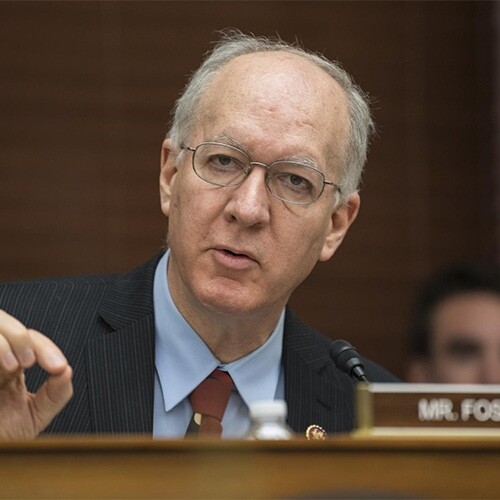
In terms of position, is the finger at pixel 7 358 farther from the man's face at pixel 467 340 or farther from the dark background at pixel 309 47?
the dark background at pixel 309 47

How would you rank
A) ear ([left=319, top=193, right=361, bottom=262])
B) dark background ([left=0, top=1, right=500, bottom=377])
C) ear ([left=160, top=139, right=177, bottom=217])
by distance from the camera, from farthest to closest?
dark background ([left=0, top=1, right=500, bottom=377]), ear ([left=319, top=193, right=361, bottom=262]), ear ([left=160, top=139, right=177, bottom=217])

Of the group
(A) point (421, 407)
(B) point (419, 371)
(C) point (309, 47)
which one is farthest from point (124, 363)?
(C) point (309, 47)

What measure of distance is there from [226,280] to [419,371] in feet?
6.30

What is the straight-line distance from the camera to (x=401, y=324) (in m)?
5.59

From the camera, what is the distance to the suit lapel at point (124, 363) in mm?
2678

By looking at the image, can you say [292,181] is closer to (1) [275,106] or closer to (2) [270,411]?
(1) [275,106]

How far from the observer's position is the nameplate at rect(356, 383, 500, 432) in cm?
171

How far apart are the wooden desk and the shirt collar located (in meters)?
1.16

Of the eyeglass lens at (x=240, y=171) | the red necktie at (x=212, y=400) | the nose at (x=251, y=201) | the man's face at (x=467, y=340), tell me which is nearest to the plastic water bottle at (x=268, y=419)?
the red necktie at (x=212, y=400)

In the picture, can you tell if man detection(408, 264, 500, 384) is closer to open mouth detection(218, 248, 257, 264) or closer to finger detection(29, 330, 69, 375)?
open mouth detection(218, 248, 257, 264)

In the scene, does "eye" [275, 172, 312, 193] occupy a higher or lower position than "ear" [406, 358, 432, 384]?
higher

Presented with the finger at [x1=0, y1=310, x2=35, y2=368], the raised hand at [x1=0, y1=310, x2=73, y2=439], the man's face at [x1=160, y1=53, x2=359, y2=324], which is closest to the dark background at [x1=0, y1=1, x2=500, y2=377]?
the man's face at [x1=160, y1=53, x2=359, y2=324]

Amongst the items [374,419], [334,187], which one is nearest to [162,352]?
[334,187]

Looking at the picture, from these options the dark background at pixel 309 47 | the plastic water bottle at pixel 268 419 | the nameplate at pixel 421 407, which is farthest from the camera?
the dark background at pixel 309 47
